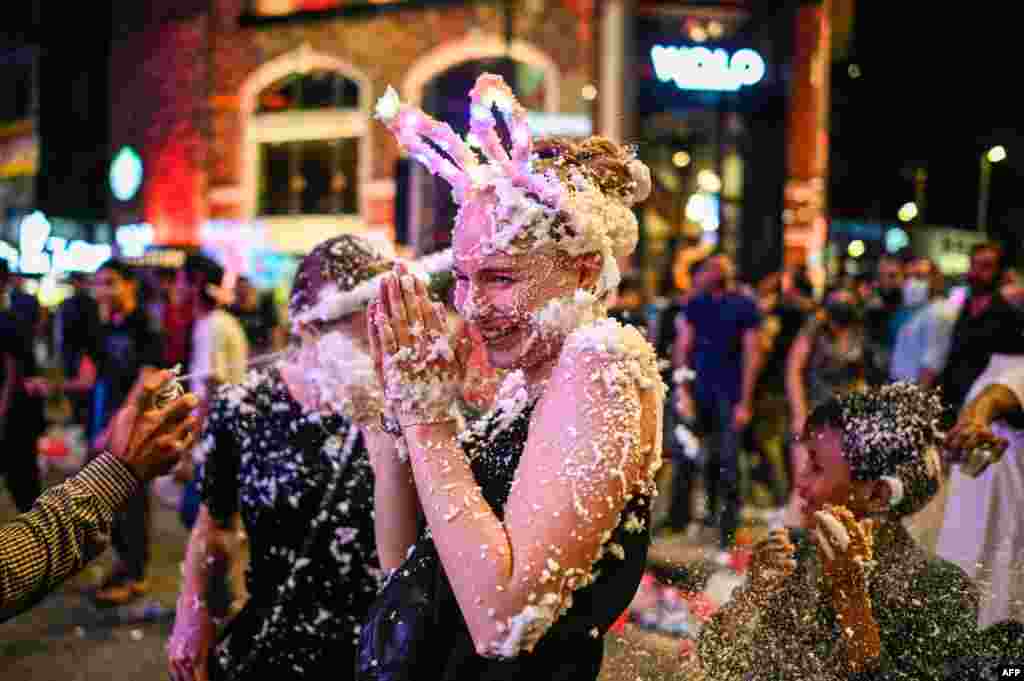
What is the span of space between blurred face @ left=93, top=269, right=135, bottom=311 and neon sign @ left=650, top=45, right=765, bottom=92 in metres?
6.25

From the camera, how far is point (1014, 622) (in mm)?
A: 2129

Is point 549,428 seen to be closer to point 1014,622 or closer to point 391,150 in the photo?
point 1014,622

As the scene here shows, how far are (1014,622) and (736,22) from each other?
1691 centimetres

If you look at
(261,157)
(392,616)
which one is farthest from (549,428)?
(261,157)

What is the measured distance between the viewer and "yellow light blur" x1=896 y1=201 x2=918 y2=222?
22.3 metres

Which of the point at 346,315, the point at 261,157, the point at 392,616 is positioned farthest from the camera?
the point at 261,157

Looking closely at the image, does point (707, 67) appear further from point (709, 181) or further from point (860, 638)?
point (860, 638)

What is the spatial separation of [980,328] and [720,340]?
2843 mm

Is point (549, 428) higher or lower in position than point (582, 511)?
higher

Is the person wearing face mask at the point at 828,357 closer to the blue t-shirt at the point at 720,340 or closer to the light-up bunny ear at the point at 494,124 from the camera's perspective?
the blue t-shirt at the point at 720,340

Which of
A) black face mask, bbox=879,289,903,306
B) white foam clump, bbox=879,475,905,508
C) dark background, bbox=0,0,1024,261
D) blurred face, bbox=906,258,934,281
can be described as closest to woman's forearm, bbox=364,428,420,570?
white foam clump, bbox=879,475,905,508

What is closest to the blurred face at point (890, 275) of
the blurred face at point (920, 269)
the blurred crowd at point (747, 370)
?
the blurred face at point (920, 269)

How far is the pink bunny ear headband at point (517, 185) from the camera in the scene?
1.61 m

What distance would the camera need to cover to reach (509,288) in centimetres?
163
